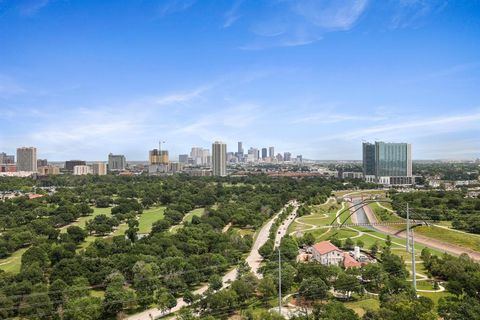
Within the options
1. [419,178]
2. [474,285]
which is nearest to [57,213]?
[474,285]

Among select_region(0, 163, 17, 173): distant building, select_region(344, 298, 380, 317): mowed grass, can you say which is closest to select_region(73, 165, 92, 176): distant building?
select_region(0, 163, 17, 173): distant building

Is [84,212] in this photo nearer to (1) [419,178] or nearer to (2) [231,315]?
(2) [231,315]

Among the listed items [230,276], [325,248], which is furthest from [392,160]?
[230,276]

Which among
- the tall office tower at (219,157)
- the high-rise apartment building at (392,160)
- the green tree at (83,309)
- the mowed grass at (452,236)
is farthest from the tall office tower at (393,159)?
the green tree at (83,309)

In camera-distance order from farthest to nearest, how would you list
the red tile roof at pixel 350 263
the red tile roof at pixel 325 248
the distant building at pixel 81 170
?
the distant building at pixel 81 170, the red tile roof at pixel 325 248, the red tile roof at pixel 350 263

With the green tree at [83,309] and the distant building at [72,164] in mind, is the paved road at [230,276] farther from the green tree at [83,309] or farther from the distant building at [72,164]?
the distant building at [72,164]

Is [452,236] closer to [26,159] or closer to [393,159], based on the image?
[393,159]
